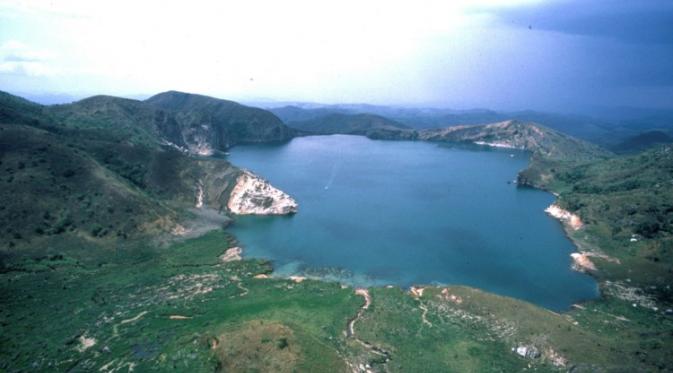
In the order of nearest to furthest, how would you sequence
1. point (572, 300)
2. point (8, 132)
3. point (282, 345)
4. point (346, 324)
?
point (282, 345)
point (346, 324)
point (572, 300)
point (8, 132)

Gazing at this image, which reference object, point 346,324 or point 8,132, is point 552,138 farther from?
point 8,132

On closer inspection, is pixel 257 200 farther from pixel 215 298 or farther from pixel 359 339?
pixel 359 339

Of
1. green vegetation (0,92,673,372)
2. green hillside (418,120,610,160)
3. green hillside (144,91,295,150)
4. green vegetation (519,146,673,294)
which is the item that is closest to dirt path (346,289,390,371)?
green vegetation (0,92,673,372)

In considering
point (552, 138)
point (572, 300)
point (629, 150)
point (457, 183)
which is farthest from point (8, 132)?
point (629, 150)

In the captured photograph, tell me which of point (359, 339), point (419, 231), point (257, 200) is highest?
point (257, 200)

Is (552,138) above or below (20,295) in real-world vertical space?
above

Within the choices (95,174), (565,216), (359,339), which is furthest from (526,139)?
(95,174)
